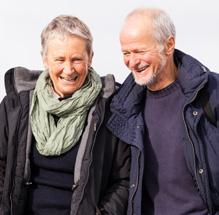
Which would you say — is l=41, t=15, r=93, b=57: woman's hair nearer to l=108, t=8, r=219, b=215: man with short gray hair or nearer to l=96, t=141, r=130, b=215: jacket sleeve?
l=108, t=8, r=219, b=215: man with short gray hair

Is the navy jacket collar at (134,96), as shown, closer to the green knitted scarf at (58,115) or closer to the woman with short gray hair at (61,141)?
the woman with short gray hair at (61,141)

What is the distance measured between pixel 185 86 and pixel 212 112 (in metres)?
0.31

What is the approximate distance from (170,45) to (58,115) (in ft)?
3.56

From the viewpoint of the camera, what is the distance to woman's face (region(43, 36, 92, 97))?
14.5ft

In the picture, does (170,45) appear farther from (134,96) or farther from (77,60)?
(77,60)

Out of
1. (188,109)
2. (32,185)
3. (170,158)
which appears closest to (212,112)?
(188,109)

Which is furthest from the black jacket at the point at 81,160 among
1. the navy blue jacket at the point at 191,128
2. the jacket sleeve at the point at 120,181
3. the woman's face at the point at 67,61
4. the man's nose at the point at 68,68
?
the man's nose at the point at 68,68

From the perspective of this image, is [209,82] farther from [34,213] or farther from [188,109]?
[34,213]

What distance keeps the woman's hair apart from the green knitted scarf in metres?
0.31

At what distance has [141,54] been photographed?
4.57m

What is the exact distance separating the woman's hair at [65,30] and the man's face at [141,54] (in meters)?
0.30

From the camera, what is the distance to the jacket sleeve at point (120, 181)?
4.61 m

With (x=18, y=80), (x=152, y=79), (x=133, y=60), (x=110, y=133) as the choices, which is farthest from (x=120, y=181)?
(x=18, y=80)

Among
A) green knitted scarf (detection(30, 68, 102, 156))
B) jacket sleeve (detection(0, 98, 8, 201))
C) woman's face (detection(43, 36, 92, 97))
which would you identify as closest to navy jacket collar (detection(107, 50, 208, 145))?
green knitted scarf (detection(30, 68, 102, 156))
